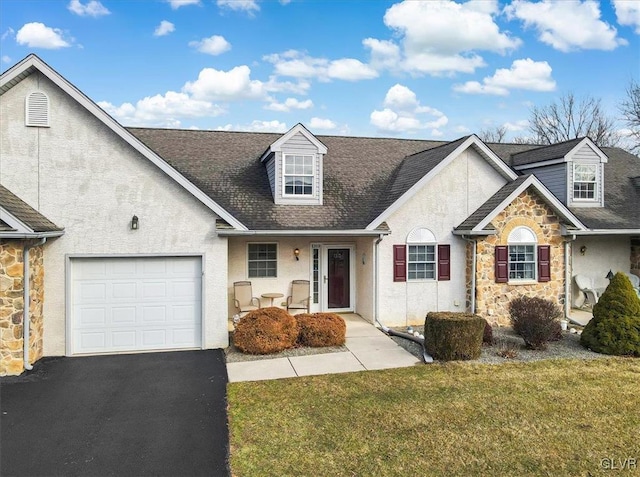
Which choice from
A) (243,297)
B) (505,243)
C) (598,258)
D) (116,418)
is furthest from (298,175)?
(598,258)

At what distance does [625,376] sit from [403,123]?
3736cm

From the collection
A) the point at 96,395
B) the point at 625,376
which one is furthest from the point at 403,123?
the point at 96,395

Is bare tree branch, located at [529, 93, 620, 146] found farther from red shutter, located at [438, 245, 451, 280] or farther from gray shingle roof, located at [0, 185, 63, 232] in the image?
gray shingle roof, located at [0, 185, 63, 232]

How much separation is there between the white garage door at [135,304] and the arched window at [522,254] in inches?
368

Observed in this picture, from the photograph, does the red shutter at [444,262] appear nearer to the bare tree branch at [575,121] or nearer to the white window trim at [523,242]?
the white window trim at [523,242]

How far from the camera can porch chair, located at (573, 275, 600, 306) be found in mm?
15664

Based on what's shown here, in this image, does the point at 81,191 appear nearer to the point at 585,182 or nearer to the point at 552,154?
the point at 552,154

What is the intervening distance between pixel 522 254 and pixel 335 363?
7.50m

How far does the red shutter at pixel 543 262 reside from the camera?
14055 millimetres

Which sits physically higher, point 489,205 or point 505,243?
point 489,205

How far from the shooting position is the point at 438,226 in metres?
14.0

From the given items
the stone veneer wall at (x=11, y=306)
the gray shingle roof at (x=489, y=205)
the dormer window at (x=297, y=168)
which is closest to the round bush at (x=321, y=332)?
the dormer window at (x=297, y=168)

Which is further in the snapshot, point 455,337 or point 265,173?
point 265,173

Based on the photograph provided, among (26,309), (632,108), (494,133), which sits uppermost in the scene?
Result: (494,133)
